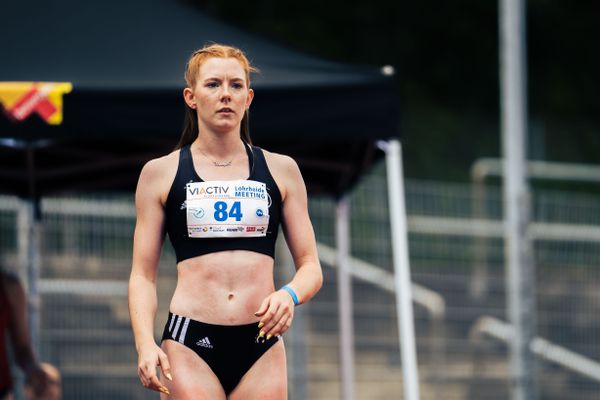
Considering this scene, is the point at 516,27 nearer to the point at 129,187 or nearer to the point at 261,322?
the point at 129,187

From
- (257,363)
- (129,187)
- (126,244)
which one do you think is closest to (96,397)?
(126,244)

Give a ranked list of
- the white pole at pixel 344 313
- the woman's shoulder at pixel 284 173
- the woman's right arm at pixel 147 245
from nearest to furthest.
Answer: the woman's right arm at pixel 147 245
the woman's shoulder at pixel 284 173
the white pole at pixel 344 313

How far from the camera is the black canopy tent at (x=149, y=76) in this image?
671cm

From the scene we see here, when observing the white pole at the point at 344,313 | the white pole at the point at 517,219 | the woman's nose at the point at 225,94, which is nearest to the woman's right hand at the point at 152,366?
the woman's nose at the point at 225,94

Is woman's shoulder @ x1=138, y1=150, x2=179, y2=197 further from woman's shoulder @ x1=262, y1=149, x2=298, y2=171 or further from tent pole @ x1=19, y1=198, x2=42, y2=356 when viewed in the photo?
tent pole @ x1=19, y1=198, x2=42, y2=356

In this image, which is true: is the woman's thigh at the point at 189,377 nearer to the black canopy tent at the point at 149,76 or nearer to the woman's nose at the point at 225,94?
the woman's nose at the point at 225,94

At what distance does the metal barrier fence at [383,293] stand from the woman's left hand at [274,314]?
235 inches

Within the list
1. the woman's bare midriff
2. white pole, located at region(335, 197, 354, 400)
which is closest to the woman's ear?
the woman's bare midriff

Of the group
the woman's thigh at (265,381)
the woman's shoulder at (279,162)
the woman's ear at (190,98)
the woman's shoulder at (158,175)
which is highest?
the woman's ear at (190,98)

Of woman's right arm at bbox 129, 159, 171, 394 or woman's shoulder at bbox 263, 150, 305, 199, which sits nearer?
woman's right arm at bbox 129, 159, 171, 394

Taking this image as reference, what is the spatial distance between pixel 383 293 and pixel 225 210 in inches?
306

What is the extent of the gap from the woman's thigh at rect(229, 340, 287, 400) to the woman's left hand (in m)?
0.35

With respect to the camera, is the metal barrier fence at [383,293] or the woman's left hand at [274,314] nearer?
the woman's left hand at [274,314]

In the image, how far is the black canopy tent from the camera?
6715 millimetres
